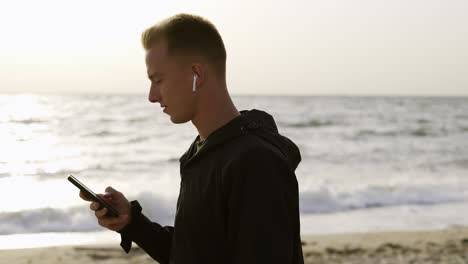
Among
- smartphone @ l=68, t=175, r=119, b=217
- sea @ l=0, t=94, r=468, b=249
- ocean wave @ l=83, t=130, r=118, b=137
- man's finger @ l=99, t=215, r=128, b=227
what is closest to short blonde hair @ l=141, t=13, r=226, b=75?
smartphone @ l=68, t=175, r=119, b=217

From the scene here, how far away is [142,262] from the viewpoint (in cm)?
750

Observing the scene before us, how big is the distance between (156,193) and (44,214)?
8.55 feet

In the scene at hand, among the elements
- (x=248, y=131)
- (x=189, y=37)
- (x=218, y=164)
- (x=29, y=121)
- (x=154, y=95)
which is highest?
(x=29, y=121)

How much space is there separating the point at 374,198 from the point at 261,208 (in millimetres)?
Answer: 11230

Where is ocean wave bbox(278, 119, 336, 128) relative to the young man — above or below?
above

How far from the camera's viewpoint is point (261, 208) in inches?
72.3

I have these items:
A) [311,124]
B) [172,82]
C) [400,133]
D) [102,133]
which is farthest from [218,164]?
[311,124]

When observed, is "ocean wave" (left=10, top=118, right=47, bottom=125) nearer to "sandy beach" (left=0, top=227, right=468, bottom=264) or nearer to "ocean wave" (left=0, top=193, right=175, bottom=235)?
"ocean wave" (left=0, top=193, right=175, bottom=235)

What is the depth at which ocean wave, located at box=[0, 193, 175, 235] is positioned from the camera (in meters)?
9.98

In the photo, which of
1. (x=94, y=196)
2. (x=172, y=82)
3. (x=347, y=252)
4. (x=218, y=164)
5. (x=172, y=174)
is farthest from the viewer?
(x=172, y=174)

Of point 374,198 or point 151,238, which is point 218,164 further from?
point 374,198

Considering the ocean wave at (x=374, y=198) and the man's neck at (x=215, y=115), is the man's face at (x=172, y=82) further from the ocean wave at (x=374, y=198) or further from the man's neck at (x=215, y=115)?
the ocean wave at (x=374, y=198)

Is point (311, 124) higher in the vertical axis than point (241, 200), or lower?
higher

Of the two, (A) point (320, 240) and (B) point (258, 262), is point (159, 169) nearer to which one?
(A) point (320, 240)
